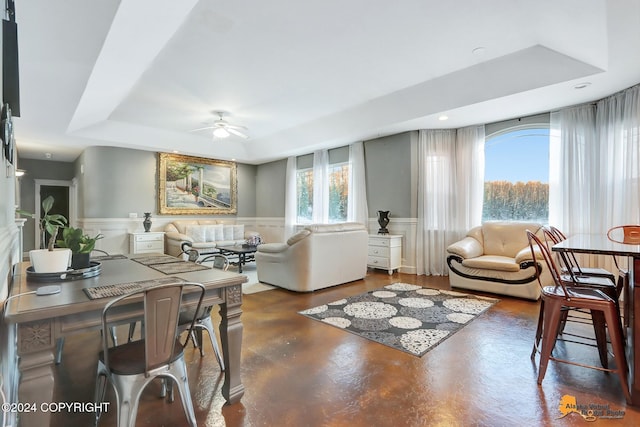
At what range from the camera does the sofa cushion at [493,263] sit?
12.9 ft

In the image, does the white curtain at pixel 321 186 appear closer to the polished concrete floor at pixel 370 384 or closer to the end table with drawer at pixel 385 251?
the end table with drawer at pixel 385 251

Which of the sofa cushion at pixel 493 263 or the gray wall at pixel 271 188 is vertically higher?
the gray wall at pixel 271 188

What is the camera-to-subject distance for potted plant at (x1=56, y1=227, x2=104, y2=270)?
188 cm

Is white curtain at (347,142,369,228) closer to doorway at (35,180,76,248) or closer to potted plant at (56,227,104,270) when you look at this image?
potted plant at (56,227,104,270)

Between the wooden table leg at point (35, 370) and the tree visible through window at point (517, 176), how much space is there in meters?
5.54

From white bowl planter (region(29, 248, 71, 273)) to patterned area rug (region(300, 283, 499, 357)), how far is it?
7.32 feet

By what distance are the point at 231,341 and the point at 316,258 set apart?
248 cm

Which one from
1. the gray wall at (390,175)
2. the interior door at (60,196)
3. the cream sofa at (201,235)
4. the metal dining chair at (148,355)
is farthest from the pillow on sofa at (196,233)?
the metal dining chair at (148,355)

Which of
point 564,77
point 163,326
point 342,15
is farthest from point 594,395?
point 342,15

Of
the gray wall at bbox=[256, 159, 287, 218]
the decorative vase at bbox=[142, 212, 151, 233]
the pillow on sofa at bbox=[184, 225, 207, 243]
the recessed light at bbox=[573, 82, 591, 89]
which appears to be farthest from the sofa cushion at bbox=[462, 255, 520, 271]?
the decorative vase at bbox=[142, 212, 151, 233]

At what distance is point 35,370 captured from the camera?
1.21m

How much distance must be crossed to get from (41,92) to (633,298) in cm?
560

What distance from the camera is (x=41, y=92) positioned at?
11.5 feet

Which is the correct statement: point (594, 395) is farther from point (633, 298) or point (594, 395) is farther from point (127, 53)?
point (127, 53)
